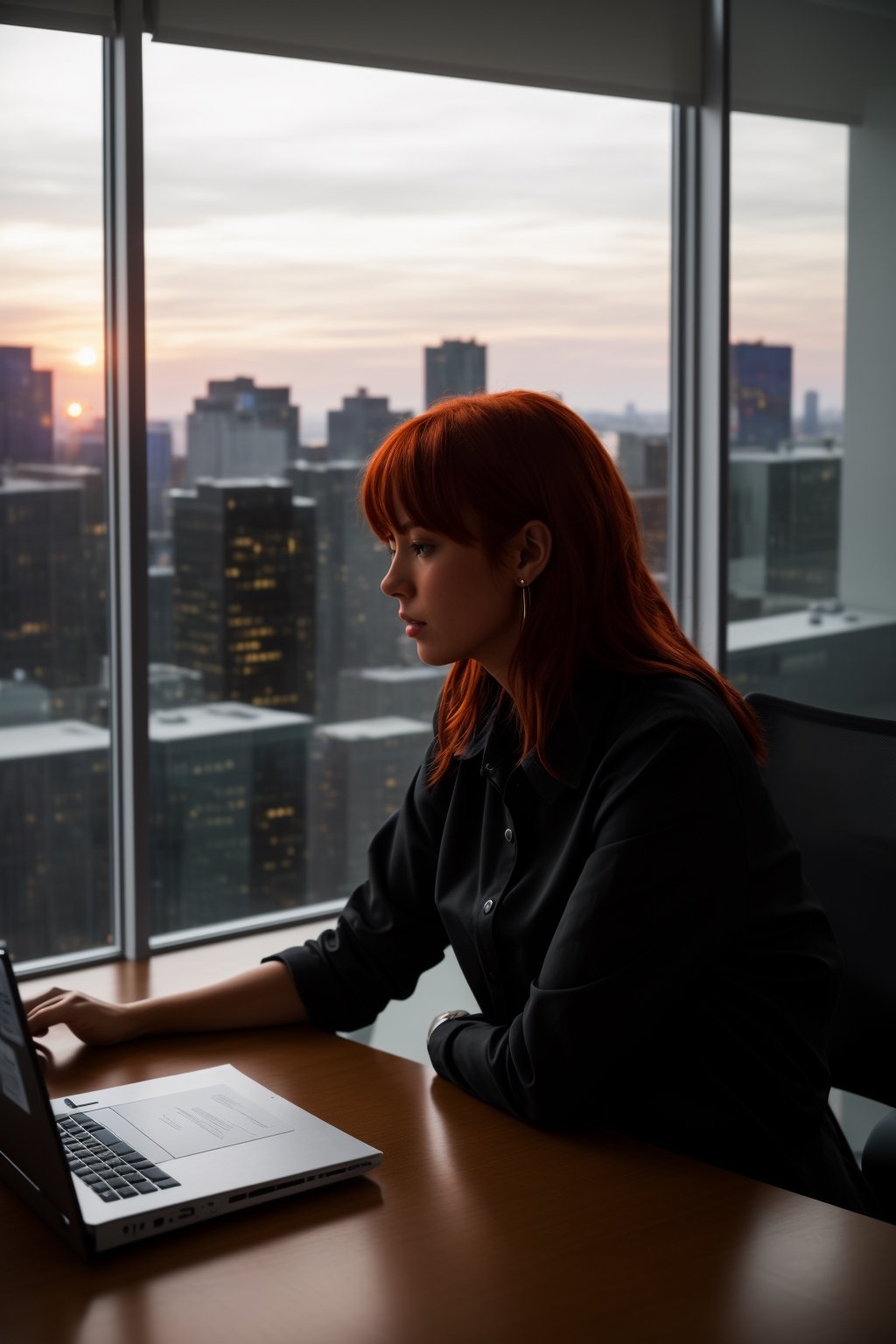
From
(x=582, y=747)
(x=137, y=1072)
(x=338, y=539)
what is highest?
(x=338, y=539)

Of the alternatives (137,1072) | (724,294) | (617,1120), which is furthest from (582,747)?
(724,294)

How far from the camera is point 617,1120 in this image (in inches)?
56.7

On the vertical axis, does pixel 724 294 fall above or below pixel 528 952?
above

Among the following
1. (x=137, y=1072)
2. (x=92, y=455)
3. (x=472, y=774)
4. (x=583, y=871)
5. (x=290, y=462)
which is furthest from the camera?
(x=290, y=462)

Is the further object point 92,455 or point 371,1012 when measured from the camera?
point 92,455

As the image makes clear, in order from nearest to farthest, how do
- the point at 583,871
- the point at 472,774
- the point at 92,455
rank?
the point at 583,871 < the point at 472,774 < the point at 92,455

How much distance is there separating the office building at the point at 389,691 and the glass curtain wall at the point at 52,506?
0.55m

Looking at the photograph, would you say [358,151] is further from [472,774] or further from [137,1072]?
[137,1072]

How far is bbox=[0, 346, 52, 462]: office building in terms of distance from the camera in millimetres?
2521

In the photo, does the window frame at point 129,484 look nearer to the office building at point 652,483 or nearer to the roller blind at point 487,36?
the roller blind at point 487,36

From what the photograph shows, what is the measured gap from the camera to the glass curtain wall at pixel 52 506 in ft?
8.20

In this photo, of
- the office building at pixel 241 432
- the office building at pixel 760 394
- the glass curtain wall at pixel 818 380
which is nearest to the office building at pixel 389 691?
the office building at pixel 241 432

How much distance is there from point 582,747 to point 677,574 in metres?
Result: 1.99

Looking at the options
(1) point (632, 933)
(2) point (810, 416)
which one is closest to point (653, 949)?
(1) point (632, 933)
